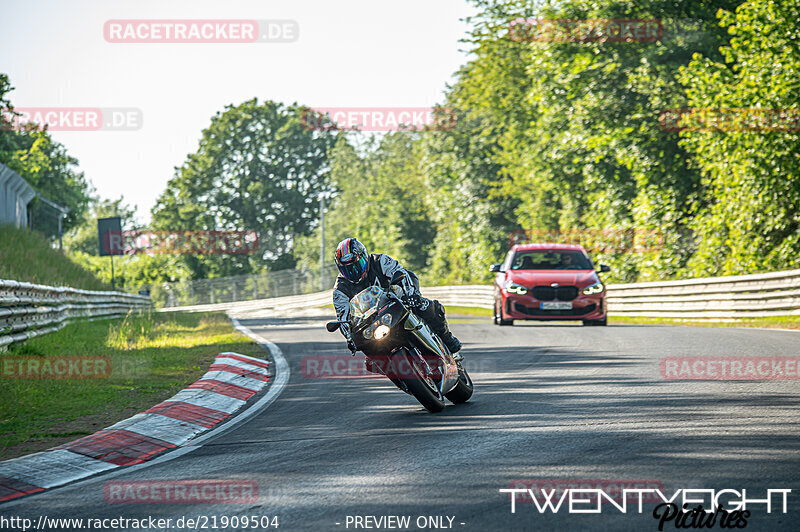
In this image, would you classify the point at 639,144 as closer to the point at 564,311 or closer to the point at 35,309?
the point at 564,311

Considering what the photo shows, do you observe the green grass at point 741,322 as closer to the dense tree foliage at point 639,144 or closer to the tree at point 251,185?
the dense tree foliage at point 639,144

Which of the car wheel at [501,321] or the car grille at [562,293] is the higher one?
the car grille at [562,293]

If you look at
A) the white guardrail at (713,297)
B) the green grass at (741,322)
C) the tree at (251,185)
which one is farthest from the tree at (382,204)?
the green grass at (741,322)

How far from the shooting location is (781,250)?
74.6 feet

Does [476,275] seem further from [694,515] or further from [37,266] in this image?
[694,515]

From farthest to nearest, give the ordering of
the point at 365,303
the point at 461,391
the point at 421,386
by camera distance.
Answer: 1. the point at 461,391
2. the point at 421,386
3. the point at 365,303

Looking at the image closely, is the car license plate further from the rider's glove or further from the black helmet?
the black helmet

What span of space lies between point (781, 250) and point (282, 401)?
17589 mm

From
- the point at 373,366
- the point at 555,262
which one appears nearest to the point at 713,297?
the point at 555,262

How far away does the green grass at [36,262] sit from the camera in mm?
19016

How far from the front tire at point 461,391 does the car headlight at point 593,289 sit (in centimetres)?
994

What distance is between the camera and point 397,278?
7699 mm

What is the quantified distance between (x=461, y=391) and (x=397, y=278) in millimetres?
1451

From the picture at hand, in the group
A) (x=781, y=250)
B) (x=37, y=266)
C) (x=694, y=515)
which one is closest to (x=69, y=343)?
(x=37, y=266)
